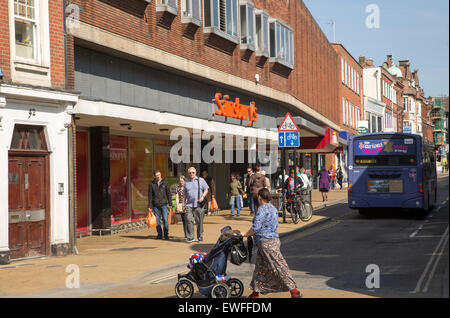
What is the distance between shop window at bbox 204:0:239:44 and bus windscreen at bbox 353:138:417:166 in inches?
247

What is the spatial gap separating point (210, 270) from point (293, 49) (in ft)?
81.1

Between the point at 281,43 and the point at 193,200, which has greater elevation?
the point at 281,43

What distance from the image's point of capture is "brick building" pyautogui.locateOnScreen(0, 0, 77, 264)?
1289 cm

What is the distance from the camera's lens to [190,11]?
68.1 feet

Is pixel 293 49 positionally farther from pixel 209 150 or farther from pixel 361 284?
pixel 361 284

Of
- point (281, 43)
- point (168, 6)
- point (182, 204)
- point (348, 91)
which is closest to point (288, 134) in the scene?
point (182, 204)

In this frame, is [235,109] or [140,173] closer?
[140,173]

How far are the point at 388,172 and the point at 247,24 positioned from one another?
8.47 m

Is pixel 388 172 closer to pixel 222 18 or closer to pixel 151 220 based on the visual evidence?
pixel 222 18

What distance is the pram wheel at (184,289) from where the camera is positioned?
8875 mm

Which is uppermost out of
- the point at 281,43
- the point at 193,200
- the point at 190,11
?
the point at 281,43

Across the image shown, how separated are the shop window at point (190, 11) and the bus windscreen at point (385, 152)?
7.24 meters

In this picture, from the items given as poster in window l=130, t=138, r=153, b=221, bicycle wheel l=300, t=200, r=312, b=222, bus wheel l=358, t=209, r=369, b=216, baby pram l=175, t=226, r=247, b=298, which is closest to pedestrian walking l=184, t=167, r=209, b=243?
poster in window l=130, t=138, r=153, b=221
